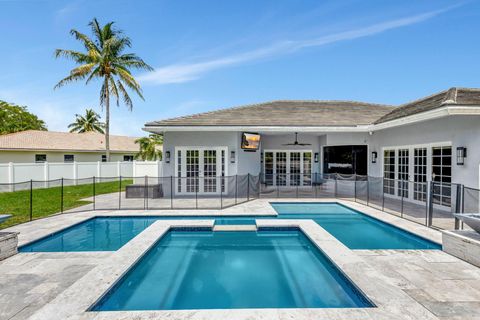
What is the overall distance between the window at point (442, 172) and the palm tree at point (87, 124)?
4823 cm

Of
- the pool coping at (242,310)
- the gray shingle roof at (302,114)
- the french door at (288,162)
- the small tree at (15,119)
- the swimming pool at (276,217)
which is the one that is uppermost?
the small tree at (15,119)

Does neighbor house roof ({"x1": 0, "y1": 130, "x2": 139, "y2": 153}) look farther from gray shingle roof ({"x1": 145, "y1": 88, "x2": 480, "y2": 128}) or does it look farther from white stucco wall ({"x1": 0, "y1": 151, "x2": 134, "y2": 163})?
gray shingle roof ({"x1": 145, "y1": 88, "x2": 480, "y2": 128})

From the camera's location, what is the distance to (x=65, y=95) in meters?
25.3

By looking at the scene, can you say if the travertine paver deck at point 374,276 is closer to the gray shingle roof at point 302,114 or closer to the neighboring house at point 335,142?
the neighboring house at point 335,142

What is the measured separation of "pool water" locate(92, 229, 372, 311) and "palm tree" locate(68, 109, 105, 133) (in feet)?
150

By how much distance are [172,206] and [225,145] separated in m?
4.43

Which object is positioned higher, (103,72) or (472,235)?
(103,72)

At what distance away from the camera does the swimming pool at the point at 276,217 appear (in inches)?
268

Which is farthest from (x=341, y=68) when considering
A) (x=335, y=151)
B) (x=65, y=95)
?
(x=65, y=95)

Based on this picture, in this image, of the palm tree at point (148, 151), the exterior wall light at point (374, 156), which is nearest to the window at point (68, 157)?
the palm tree at point (148, 151)

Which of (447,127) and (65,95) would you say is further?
(65,95)

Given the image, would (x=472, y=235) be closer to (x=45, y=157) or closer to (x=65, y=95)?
(x=45, y=157)

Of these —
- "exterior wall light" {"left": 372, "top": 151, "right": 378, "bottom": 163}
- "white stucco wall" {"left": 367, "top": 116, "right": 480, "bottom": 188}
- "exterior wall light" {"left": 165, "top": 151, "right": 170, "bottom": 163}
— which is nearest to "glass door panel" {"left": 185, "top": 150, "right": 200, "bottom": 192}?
"exterior wall light" {"left": 165, "top": 151, "right": 170, "bottom": 163}

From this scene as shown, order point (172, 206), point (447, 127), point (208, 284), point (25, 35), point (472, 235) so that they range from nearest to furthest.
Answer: point (208, 284) < point (472, 235) < point (447, 127) < point (172, 206) < point (25, 35)
